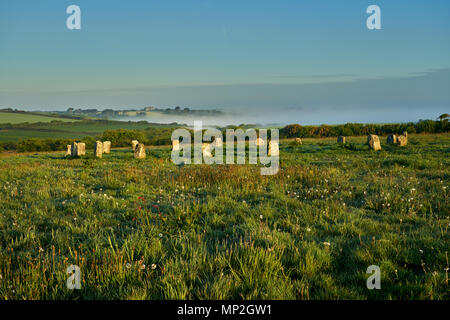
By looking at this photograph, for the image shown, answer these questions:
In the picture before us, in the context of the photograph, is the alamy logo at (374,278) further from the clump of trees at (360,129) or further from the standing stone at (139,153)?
the clump of trees at (360,129)

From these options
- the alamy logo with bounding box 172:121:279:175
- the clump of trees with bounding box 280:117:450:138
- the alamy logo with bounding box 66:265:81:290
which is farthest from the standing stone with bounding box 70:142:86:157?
the clump of trees with bounding box 280:117:450:138

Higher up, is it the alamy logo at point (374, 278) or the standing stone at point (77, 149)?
the standing stone at point (77, 149)

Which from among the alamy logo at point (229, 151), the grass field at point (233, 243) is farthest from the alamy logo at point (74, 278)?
the alamy logo at point (229, 151)

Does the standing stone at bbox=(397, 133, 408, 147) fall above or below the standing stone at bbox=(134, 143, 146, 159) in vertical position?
above

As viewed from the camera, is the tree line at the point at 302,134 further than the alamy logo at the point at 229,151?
Yes

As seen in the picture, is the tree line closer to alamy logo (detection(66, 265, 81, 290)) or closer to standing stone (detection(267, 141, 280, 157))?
standing stone (detection(267, 141, 280, 157))

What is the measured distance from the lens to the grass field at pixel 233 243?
12.0ft

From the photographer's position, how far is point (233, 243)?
5.01m

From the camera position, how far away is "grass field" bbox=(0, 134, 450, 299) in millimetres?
3643

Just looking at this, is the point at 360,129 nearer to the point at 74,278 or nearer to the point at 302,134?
the point at 302,134

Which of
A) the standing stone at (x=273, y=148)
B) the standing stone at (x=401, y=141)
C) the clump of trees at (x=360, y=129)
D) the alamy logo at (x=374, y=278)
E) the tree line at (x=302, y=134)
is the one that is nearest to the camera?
the alamy logo at (x=374, y=278)

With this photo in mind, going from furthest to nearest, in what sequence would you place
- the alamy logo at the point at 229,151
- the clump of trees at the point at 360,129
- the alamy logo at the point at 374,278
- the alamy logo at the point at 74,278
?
the clump of trees at the point at 360,129 < the alamy logo at the point at 229,151 < the alamy logo at the point at 74,278 < the alamy logo at the point at 374,278
